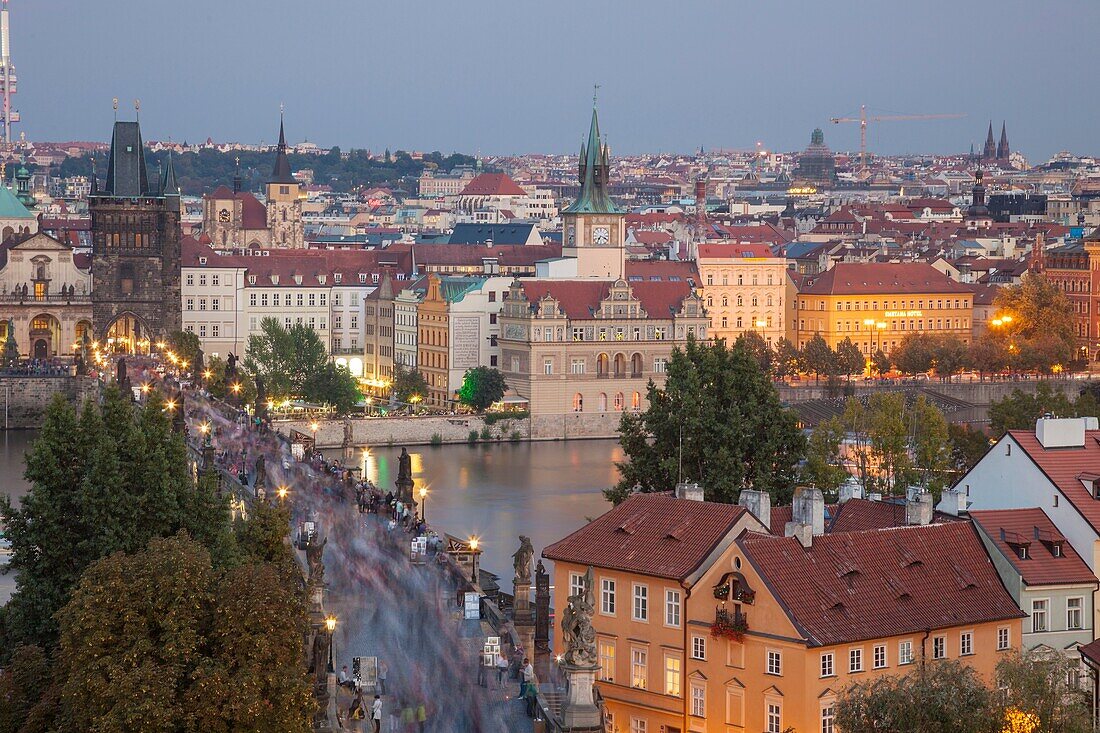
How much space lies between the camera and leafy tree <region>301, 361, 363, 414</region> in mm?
77688

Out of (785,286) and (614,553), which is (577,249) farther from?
(614,553)

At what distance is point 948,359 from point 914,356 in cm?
128

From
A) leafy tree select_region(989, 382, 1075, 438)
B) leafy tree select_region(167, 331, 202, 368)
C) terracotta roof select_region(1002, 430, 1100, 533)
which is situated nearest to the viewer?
terracotta roof select_region(1002, 430, 1100, 533)

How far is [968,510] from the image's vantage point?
33.5 m


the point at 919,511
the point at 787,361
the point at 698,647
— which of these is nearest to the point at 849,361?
the point at 787,361

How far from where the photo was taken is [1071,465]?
111ft

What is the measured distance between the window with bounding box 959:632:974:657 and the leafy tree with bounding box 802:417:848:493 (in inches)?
474

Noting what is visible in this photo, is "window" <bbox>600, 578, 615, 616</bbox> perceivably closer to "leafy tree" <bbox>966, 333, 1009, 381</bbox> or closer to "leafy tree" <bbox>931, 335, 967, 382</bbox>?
"leafy tree" <bbox>931, 335, 967, 382</bbox>

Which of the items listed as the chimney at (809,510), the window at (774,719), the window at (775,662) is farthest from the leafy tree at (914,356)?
the window at (774,719)

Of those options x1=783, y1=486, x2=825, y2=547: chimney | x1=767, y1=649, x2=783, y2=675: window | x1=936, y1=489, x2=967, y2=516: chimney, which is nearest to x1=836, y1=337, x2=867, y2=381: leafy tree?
x1=936, y1=489, x2=967, y2=516: chimney

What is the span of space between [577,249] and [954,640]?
190 feet

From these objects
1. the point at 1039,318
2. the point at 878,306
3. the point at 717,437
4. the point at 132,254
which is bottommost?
the point at 1039,318

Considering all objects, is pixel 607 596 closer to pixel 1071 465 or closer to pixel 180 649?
pixel 1071 465

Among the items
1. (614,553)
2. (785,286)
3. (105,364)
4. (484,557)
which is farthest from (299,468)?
(785,286)
